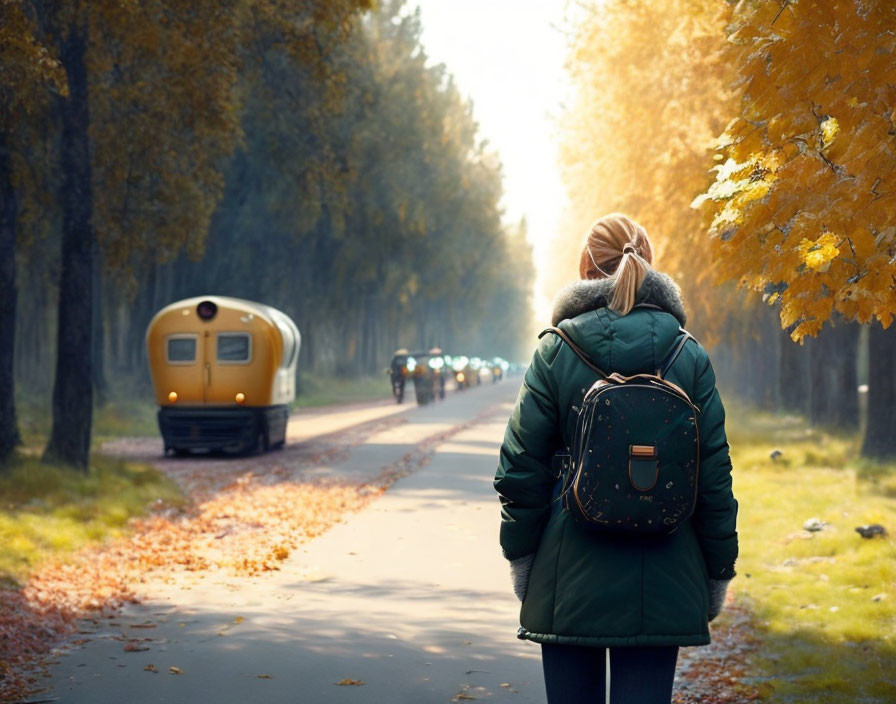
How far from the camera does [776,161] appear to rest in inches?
269

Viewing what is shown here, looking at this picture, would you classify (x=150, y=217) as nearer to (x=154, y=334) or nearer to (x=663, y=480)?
(x=154, y=334)

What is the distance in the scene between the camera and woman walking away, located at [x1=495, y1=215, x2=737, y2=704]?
378 cm

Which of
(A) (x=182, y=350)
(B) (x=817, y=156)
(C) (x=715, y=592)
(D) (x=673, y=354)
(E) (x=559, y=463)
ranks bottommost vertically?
(C) (x=715, y=592)

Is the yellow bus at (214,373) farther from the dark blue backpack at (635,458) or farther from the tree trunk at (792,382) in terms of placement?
the dark blue backpack at (635,458)

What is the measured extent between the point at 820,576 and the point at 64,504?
7987 millimetres

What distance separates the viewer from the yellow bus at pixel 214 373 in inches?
961

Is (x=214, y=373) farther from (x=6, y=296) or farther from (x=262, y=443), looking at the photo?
(x=6, y=296)

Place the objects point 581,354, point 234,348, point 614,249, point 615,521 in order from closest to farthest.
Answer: point 615,521 → point 581,354 → point 614,249 → point 234,348

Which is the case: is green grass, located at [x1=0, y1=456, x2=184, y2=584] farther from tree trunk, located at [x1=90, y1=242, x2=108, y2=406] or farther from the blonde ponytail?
tree trunk, located at [x1=90, y1=242, x2=108, y2=406]

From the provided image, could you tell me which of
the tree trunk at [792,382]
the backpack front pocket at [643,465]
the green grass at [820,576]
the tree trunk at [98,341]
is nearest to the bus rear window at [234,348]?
the green grass at [820,576]

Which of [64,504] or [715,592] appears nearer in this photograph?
[715,592]

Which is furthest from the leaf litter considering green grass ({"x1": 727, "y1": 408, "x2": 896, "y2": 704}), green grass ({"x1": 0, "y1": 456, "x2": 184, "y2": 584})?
green grass ({"x1": 727, "y1": 408, "x2": 896, "y2": 704})

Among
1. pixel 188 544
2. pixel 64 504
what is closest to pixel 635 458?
pixel 188 544

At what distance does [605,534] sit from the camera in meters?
3.84
